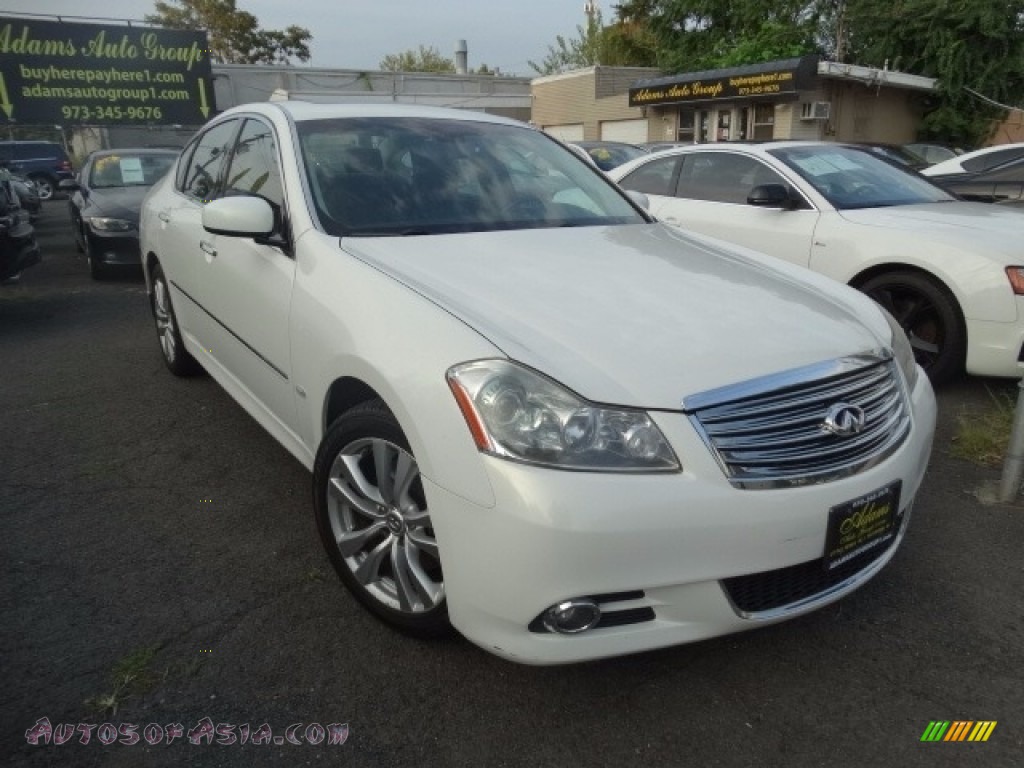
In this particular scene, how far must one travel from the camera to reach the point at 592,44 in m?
39.1

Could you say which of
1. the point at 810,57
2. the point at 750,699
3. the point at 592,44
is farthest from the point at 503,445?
the point at 592,44

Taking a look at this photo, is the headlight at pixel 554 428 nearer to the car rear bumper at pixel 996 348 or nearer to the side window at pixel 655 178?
the car rear bumper at pixel 996 348

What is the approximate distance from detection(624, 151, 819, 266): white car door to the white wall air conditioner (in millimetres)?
17141

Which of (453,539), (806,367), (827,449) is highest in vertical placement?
(806,367)

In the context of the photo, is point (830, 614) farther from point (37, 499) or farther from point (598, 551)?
point (37, 499)

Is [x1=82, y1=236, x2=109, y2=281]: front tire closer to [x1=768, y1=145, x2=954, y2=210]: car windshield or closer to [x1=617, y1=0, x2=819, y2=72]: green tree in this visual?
[x1=768, y1=145, x2=954, y2=210]: car windshield

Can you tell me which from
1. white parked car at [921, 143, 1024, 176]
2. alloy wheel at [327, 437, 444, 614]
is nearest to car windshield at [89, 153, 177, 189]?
alloy wheel at [327, 437, 444, 614]

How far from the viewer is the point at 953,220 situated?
4574 mm

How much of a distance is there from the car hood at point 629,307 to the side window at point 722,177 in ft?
9.30

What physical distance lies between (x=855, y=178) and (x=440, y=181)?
3557 millimetres

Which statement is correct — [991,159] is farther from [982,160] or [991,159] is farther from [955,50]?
[955,50]

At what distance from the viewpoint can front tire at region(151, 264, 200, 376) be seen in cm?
458

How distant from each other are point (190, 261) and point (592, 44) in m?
39.5

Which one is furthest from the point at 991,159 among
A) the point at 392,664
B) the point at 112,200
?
the point at 112,200
